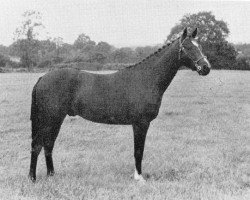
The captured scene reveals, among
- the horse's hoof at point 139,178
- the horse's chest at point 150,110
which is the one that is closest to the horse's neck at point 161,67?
the horse's chest at point 150,110

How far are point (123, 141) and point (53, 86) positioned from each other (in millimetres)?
3893

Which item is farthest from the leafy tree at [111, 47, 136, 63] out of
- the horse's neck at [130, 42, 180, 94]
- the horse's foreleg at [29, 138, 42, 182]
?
the horse's foreleg at [29, 138, 42, 182]

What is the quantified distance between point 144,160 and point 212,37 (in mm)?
59330

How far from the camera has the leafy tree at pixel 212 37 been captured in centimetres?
5484

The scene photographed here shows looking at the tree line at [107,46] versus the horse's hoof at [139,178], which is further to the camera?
the tree line at [107,46]

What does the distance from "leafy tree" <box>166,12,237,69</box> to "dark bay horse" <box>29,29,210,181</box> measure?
46824 millimetres

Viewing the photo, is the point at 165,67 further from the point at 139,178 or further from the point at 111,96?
the point at 139,178

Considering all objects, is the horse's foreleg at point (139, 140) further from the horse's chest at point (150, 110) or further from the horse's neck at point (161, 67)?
the horse's neck at point (161, 67)

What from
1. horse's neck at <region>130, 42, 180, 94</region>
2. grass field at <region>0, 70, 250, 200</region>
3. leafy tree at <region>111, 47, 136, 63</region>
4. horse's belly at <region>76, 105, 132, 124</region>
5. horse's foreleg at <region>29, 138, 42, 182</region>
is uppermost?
horse's neck at <region>130, 42, 180, 94</region>

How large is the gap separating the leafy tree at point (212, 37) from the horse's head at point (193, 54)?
4693 cm

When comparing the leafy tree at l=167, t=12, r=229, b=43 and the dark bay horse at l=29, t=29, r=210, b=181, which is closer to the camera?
the dark bay horse at l=29, t=29, r=210, b=181

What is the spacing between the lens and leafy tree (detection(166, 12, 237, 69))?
54.8 m

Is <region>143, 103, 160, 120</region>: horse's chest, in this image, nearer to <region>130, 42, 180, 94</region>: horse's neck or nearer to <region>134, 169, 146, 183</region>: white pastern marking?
<region>130, 42, 180, 94</region>: horse's neck

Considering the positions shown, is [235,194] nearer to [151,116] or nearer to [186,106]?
[151,116]
